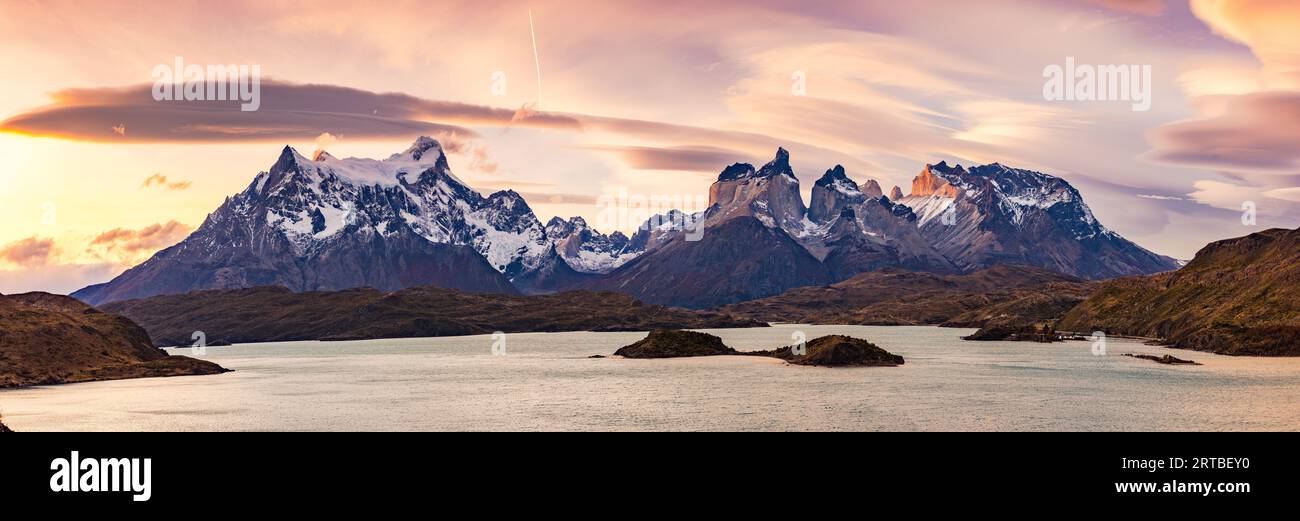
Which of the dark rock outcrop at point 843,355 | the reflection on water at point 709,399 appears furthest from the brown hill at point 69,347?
the dark rock outcrop at point 843,355

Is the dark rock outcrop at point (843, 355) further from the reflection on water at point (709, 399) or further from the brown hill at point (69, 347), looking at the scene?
the brown hill at point (69, 347)

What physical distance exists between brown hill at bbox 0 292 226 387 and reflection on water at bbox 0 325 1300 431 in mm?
7086

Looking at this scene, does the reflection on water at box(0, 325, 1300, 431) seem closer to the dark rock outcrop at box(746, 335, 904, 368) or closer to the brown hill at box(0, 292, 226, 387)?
the dark rock outcrop at box(746, 335, 904, 368)

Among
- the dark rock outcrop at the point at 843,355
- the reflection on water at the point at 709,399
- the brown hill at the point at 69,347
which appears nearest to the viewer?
the reflection on water at the point at 709,399

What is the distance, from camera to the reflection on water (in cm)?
9994

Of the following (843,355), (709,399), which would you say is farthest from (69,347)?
(843,355)

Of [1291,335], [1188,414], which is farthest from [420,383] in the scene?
[1291,335]

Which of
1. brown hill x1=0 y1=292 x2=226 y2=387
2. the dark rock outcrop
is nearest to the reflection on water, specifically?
the dark rock outcrop

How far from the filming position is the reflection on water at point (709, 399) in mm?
99938

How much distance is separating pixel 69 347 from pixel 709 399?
4439 inches

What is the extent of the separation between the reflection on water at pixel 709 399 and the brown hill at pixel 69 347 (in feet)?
23.2

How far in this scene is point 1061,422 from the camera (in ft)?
328
